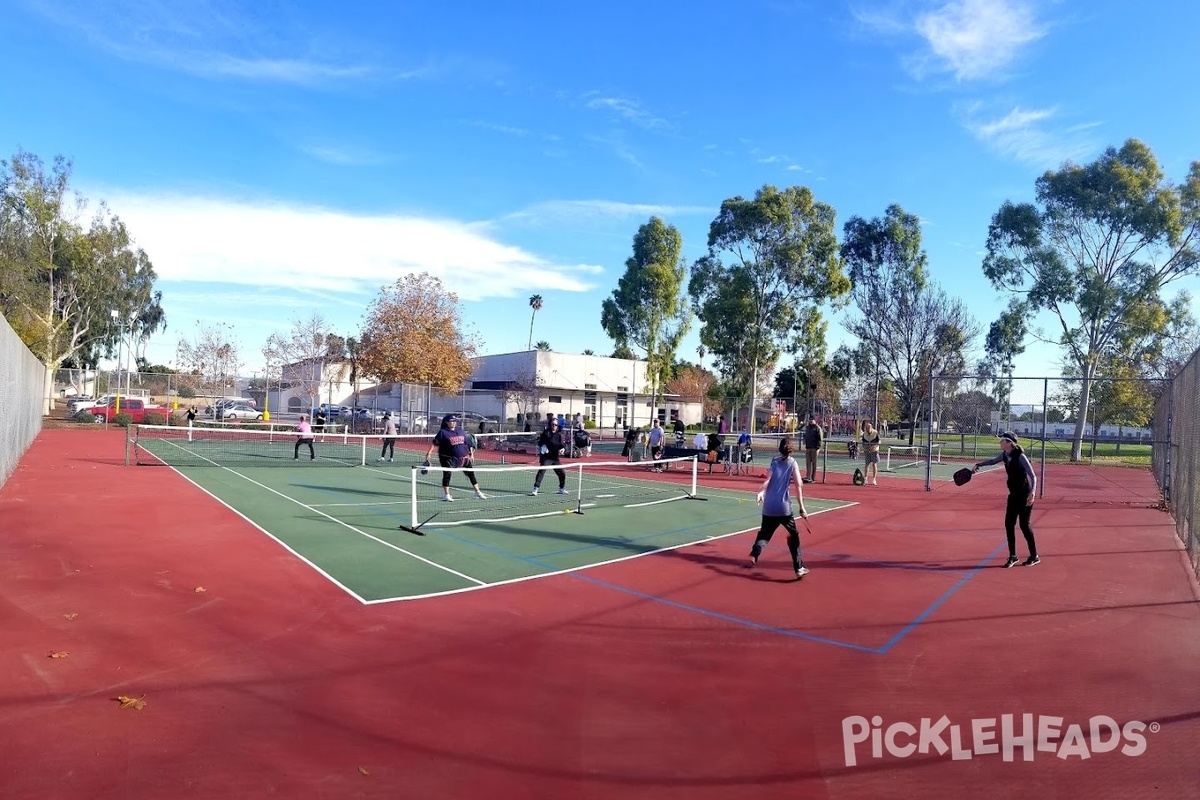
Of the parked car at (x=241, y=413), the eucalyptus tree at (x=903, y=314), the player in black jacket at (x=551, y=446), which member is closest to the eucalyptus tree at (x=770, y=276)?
the eucalyptus tree at (x=903, y=314)

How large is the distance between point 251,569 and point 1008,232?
39.8m

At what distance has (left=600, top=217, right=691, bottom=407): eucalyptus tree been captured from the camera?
155 feet

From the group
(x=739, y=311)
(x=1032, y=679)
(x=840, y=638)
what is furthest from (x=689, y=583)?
(x=739, y=311)

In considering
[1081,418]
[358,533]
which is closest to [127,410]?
[358,533]

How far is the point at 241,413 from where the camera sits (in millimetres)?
50906

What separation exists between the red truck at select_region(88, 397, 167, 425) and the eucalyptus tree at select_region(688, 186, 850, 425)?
32.6m

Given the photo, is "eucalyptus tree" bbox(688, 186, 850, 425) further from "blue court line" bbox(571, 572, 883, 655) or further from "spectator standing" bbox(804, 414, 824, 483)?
"blue court line" bbox(571, 572, 883, 655)

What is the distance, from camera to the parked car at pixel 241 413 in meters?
48.1

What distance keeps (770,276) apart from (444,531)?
30.1 metres

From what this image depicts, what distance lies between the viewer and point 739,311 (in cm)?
3847

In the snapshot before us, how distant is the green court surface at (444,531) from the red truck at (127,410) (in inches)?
991

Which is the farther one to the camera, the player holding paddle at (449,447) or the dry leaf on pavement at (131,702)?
the player holding paddle at (449,447)

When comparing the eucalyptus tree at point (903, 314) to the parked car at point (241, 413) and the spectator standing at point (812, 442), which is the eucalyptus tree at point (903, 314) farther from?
the parked car at point (241, 413)

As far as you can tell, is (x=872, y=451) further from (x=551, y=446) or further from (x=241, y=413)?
(x=241, y=413)
